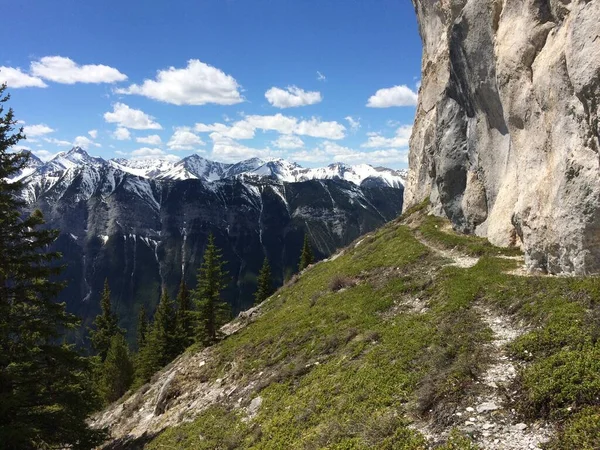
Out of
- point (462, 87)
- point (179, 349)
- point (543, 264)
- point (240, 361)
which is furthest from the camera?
point (179, 349)

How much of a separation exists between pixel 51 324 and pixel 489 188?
102 feet

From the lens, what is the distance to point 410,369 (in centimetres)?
1461

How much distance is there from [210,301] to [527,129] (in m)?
29.7

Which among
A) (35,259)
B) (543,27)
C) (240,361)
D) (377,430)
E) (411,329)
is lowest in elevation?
(240,361)

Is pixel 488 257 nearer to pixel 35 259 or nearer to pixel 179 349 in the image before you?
pixel 35 259

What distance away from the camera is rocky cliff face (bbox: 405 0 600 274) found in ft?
52.9

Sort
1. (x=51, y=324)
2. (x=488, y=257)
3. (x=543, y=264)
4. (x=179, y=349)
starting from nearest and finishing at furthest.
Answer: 1. (x=51, y=324)
2. (x=543, y=264)
3. (x=488, y=257)
4. (x=179, y=349)

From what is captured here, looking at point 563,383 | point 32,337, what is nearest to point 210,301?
point 32,337

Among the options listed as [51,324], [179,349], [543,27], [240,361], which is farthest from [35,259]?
[179,349]

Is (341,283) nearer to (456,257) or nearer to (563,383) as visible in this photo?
(456,257)

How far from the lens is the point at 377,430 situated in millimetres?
11742

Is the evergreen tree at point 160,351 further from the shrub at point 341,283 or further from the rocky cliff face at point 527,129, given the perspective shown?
the rocky cliff face at point 527,129

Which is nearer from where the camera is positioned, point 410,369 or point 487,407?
point 487,407

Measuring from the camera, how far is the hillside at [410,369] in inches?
400
